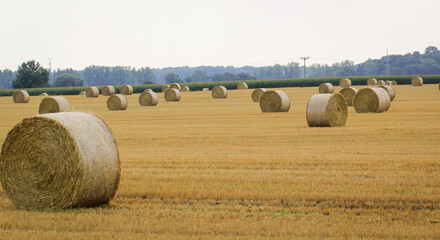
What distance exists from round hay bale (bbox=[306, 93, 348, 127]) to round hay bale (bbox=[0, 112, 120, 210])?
12608mm

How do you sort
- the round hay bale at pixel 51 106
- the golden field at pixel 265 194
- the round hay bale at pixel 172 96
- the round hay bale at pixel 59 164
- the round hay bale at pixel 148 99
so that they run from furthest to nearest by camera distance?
1. the round hay bale at pixel 172 96
2. the round hay bale at pixel 148 99
3. the round hay bale at pixel 51 106
4. the round hay bale at pixel 59 164
5. the golden field at pixel 265 194

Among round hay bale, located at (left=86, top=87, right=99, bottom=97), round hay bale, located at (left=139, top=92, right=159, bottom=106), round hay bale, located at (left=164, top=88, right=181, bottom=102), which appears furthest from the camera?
round hay bale, located at (left=86, top=87, right=99, bottom=97)

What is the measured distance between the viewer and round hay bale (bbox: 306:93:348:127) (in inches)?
794

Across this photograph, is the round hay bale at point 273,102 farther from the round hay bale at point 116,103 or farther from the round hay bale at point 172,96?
the round hay bale at point 172,96

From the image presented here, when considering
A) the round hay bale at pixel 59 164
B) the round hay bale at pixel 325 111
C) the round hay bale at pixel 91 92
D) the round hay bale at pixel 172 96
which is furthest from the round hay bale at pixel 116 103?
the round hay bale at pixel 59 164

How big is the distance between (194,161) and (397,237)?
655 centimetres

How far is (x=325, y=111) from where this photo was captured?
2008 cm

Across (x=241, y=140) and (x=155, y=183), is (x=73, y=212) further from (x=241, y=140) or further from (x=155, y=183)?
(x=241, y=140)

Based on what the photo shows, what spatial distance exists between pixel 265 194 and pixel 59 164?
10.6 feet

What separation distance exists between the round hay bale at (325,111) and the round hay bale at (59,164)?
496 inches

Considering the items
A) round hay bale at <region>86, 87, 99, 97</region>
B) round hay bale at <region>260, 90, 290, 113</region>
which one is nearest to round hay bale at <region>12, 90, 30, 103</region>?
round hay bale at <region>86, 87, 99, 97</region>

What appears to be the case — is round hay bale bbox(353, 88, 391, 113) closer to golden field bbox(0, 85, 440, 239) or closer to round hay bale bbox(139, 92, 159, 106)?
golden field bbox(0, 85, 440, 239)

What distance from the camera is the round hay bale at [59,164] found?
26.6 feet

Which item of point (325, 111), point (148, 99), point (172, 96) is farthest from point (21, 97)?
point (325, 111)
